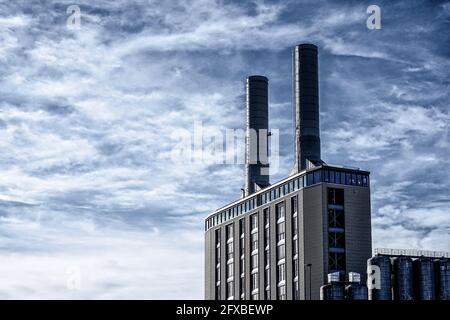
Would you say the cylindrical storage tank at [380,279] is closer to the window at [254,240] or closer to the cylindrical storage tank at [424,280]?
the cylindrical storage tank at [424,280]

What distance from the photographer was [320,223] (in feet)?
390

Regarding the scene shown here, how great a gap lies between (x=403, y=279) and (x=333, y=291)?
9825 millimetres

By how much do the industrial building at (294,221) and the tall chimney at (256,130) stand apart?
0.20 metres

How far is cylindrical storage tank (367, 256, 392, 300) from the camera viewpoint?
107 metres

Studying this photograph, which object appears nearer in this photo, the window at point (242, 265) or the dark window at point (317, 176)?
the dark window at point (317, 176)

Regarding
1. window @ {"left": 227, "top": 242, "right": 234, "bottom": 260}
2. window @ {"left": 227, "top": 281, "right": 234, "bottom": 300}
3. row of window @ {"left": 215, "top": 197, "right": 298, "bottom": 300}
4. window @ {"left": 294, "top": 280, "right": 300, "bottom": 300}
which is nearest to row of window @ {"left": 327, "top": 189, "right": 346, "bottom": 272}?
row of window @ {"left": 215, "top": 197, "right": 298, "bottom": 300}

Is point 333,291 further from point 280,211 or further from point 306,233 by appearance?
point 280,211

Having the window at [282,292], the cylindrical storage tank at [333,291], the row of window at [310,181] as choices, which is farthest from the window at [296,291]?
the row of window at [310,181]

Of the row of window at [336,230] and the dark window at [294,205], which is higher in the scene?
the dark window at [294,205]

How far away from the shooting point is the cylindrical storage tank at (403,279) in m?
108

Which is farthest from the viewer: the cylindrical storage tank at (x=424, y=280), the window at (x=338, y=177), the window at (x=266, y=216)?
the window at (x=266, y=216)

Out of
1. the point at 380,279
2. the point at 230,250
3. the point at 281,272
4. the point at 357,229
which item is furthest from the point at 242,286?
the point at 380,279

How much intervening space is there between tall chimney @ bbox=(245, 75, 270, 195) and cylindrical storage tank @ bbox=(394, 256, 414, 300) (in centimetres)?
5563
